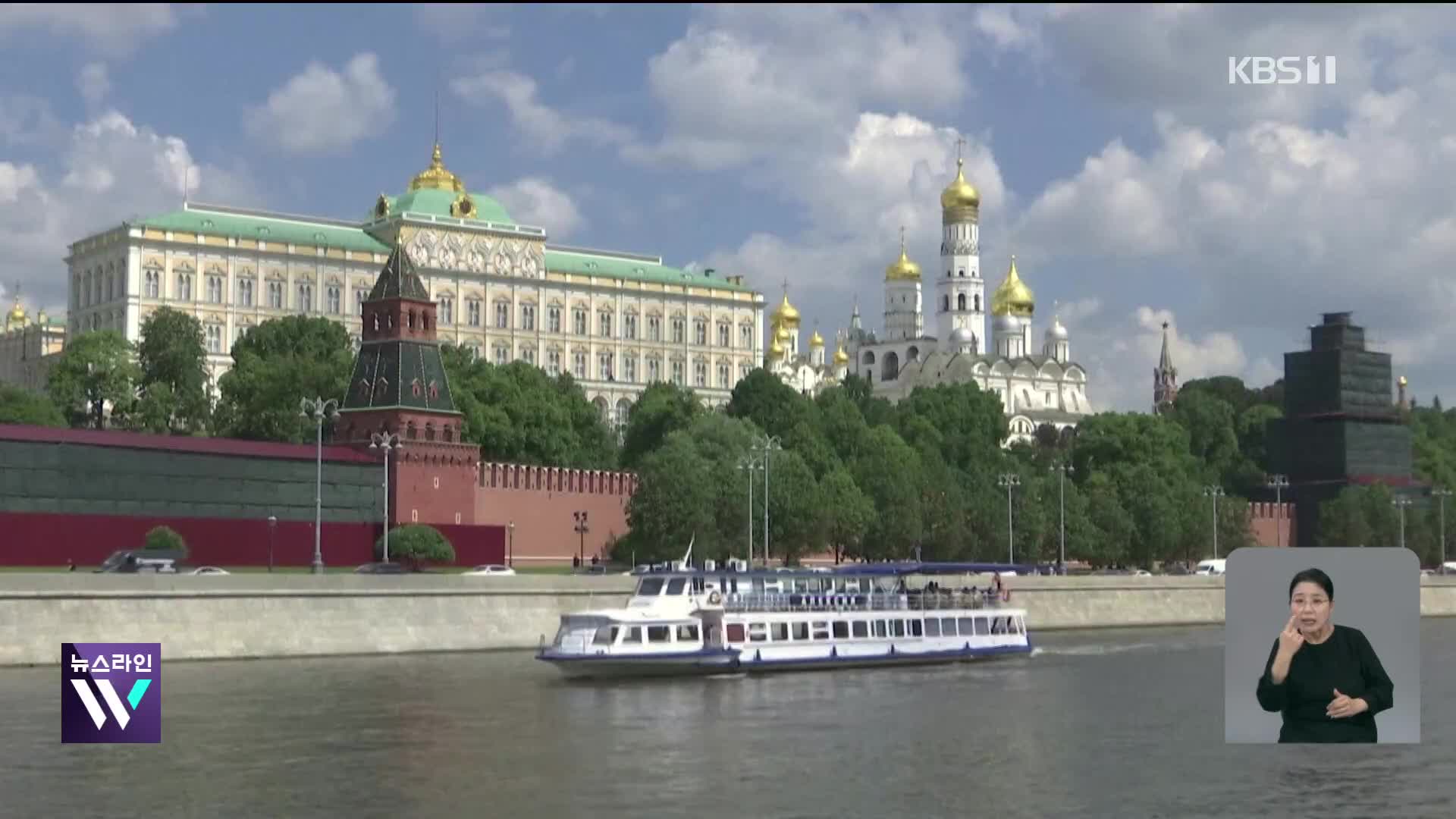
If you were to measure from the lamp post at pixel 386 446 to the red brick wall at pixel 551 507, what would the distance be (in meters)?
5.21

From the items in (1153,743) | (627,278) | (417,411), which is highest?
(627,278)

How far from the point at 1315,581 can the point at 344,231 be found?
139 m

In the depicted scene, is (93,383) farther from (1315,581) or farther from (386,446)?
(1315,581)

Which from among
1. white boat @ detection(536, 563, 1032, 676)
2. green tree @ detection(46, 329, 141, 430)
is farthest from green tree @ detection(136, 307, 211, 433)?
white boat @ detection(536, 563, 1032, 676)

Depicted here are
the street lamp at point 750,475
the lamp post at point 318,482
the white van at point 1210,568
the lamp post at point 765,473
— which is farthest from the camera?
the white van at point 1210,568

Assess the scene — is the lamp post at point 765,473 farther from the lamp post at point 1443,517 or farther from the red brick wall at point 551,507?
the lamp post at point 1443,517

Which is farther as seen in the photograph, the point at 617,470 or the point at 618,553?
the point at 617,470

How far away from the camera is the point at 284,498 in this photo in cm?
7019

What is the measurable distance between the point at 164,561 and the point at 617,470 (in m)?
37.0

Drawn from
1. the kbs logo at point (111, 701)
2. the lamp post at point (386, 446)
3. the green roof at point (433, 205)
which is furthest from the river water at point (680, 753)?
the green roof at point (433, 205)

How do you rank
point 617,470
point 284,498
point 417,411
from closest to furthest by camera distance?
point 284,498 → point 417,411 → point 617,470

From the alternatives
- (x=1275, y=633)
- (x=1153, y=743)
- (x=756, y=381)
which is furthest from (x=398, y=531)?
(x=1275, y=633)

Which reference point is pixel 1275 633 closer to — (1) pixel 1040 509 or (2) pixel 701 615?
(2) pixel 701 615

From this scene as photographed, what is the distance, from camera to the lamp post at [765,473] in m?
73.9
